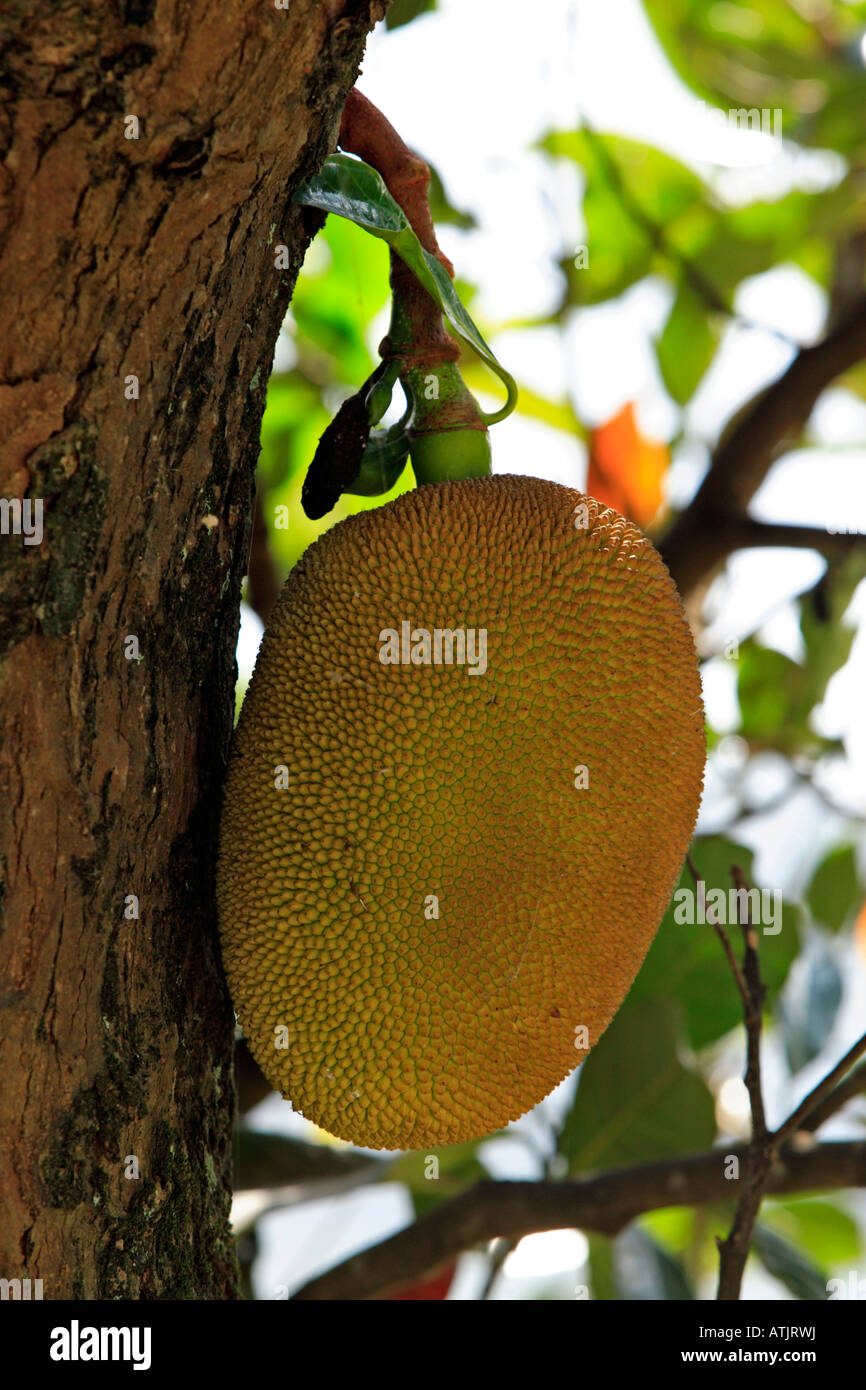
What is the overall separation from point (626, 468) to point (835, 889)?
61 cm

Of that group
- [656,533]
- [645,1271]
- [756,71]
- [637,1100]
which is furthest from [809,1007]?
[756,71]

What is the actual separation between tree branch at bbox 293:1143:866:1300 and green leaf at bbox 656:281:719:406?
104 cm

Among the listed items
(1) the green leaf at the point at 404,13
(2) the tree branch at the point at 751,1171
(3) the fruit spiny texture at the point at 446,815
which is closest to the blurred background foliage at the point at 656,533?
(1) the green leaf at the point at 404,13

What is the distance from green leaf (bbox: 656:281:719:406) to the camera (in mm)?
1821

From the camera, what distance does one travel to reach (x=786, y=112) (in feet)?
6.42

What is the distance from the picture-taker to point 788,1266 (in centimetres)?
134

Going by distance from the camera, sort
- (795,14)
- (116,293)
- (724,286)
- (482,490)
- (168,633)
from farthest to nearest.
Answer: (795,14)
(724,286)
(482,490)
(168,633)
(116,293)

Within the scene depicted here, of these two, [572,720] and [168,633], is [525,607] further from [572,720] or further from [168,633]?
[168,633]

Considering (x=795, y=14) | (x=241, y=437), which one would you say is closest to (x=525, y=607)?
(x=241, y=437)

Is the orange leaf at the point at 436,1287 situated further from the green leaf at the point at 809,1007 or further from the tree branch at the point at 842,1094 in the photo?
the tree branch at the point at 842,1094

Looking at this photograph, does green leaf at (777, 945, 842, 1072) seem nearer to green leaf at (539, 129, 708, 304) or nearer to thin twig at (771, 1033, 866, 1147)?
thin twig at (771, 1033, 866, 1147)

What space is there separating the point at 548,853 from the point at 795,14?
6.19 feet

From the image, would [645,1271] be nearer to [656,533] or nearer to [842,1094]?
[842,1094]

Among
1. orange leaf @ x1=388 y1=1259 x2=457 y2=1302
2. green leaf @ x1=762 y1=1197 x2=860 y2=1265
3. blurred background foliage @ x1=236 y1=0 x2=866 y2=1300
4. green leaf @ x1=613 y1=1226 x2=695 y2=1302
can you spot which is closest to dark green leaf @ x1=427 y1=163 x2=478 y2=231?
blurred background foliage @ x1=236 y1=0 x2=866 y2=1300
